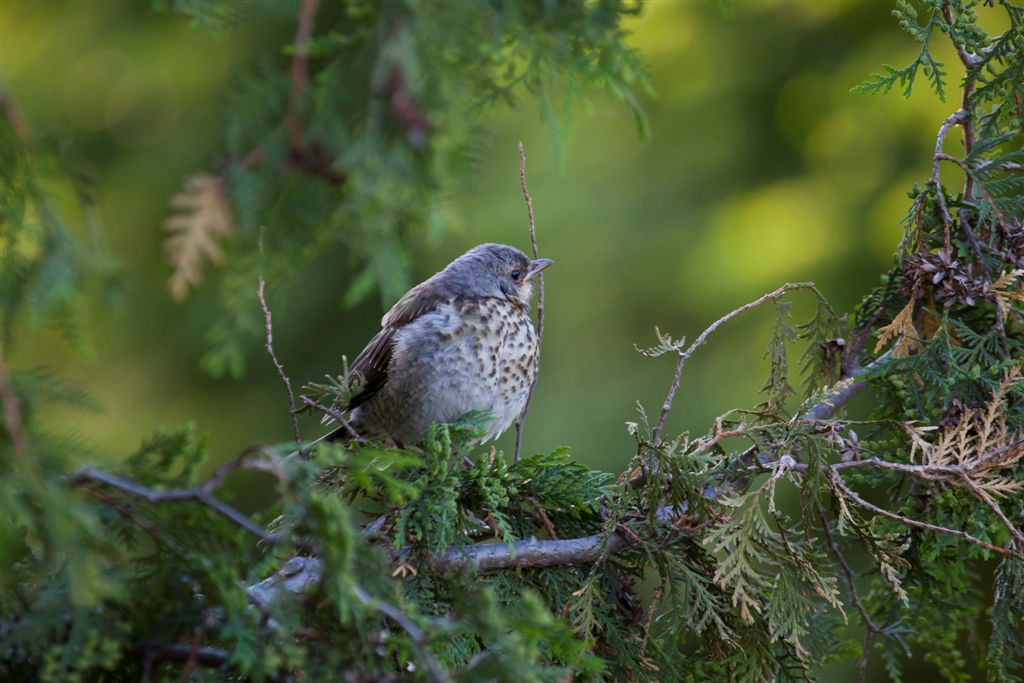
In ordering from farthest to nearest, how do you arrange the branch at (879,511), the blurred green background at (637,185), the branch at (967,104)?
the blurred green background at (637,185), the branch at (967,104), the branch at (879,511)

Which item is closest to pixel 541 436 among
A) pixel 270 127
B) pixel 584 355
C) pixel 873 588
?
pixel 584 355

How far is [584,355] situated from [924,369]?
309cm

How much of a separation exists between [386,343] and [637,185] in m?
2.62

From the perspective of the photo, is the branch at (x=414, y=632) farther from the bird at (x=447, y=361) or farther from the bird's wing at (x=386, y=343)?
the bird's wing at (x=386, y=343)

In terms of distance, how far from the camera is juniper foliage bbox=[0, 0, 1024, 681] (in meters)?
1.09

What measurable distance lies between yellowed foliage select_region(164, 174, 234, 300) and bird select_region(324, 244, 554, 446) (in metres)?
1.39

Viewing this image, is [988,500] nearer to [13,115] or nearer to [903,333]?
[903,333]

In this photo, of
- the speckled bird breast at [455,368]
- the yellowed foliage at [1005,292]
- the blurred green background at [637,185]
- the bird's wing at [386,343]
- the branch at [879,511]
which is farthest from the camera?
the blurred green background at [637,185]

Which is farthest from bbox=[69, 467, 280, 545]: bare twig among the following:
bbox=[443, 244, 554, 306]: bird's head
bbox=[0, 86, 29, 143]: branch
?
bbox=[443, 244, 554, 306]: bird's head

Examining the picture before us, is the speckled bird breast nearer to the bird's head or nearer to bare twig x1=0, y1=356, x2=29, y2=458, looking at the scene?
the bird's head

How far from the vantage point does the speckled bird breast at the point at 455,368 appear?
8.64 ft

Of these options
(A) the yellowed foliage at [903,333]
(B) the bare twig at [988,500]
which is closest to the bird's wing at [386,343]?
(A) the yellowed foliage at [903,333]

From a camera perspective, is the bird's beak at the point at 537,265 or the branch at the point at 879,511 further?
the bird's beak at the point at 537,265

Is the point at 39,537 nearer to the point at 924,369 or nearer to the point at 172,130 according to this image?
the point at 924,369
